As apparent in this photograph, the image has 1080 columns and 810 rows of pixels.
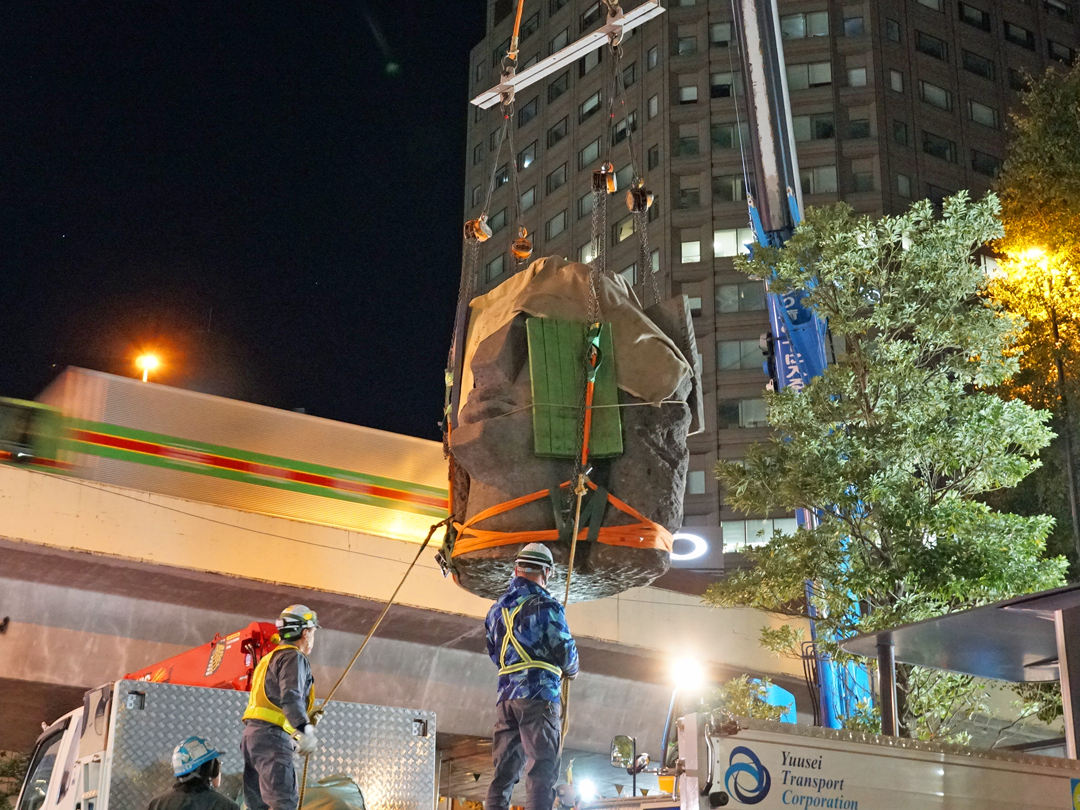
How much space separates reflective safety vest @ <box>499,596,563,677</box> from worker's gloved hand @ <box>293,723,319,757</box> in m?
1.27

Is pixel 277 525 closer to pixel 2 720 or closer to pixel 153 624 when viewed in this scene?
pixel 153 624

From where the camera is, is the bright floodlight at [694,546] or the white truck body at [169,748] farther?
the bright floodlight at [694,546]

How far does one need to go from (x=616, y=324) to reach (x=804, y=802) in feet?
13.4

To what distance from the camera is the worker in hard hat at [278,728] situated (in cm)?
717

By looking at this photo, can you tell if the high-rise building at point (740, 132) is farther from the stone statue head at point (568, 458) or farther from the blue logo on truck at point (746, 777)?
the blue logo on truck at point (746, 777)

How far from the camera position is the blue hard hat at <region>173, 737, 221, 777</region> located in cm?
662

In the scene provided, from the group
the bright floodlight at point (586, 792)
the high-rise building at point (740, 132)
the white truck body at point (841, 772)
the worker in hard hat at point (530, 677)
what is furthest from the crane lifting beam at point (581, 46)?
the high-rise building at point (740, 132)

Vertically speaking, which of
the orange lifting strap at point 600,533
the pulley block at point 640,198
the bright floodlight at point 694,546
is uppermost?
the pulley block at point 640,198

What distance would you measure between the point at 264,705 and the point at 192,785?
2.81 feet

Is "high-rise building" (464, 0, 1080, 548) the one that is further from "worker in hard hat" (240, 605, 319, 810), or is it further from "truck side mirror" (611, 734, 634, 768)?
"worker in hard hat" (240, 605, 319, 810)

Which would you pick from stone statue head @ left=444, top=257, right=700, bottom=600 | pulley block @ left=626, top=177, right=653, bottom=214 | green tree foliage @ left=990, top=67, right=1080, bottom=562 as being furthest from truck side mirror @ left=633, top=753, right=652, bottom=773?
green tree foliage @ left=990, top=67, right=1080, bottom=562

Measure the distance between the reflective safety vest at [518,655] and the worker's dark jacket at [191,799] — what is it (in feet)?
6.21

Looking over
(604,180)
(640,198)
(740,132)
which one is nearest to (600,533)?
(640,198)

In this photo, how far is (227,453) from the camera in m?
15.4
